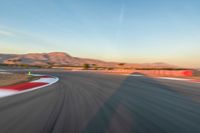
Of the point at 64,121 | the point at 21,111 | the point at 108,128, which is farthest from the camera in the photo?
the point at 21,111

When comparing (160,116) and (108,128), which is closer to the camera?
(108,128)

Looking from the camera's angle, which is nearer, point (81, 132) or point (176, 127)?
point (81, 132)

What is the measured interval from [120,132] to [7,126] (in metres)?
2.58

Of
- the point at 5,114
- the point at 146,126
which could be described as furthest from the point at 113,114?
the point at 5,114

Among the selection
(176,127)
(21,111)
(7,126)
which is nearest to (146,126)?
(176,127)

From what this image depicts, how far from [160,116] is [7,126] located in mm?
4039

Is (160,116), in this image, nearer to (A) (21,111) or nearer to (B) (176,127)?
(B) (176,127)

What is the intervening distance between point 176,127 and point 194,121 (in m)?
0.90

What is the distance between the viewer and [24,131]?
4.07m

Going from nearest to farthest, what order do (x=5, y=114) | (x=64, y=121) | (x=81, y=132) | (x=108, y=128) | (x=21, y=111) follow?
(x=81, y=132)
(x=108, y=128)
(x=64, y=121)
(x=5, y=114)
(x=21, y=111)

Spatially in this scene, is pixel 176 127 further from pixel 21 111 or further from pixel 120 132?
pixel 21 111

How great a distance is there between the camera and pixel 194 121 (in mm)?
5059

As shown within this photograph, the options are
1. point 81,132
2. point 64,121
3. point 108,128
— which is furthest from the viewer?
point 64,121

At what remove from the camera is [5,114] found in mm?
5457
